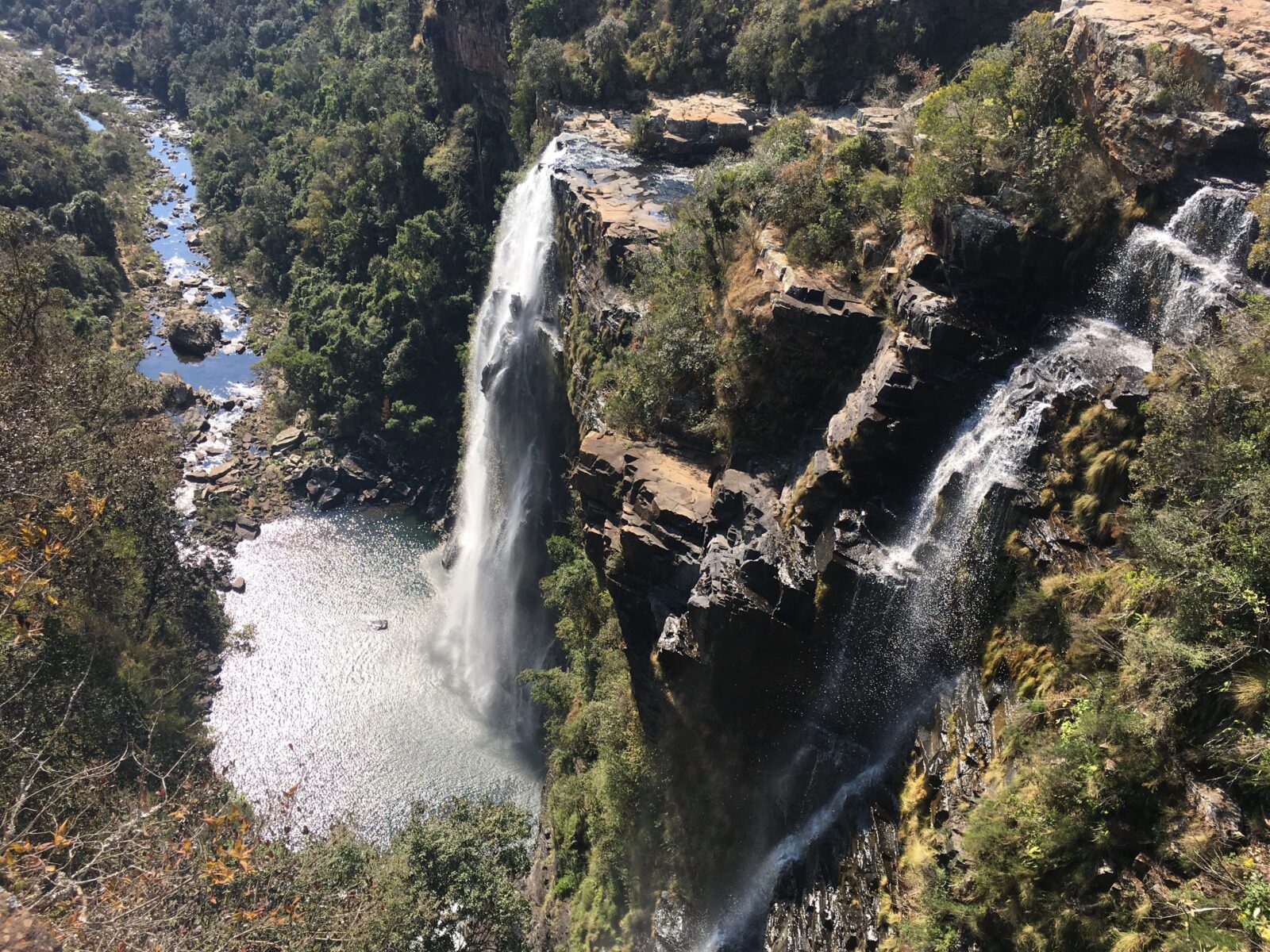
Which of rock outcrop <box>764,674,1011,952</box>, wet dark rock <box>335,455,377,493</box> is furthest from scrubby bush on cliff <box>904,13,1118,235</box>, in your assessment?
wet dark rock <box>335,455,377,493</box>

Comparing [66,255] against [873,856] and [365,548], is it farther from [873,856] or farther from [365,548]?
[873,856]

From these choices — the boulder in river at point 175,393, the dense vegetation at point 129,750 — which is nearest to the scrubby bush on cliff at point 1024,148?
the dense vegetation at point 129,750

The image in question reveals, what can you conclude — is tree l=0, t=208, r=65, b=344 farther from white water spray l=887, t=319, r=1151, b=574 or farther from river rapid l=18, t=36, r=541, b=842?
white water spray l=887, t=319, r=1151, b=574

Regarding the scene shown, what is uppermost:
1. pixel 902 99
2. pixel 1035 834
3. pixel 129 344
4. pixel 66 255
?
pixel 902 99

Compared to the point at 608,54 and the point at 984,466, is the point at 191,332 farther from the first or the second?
the point at 984,466

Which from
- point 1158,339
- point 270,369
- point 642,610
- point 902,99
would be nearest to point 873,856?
point 642,610
